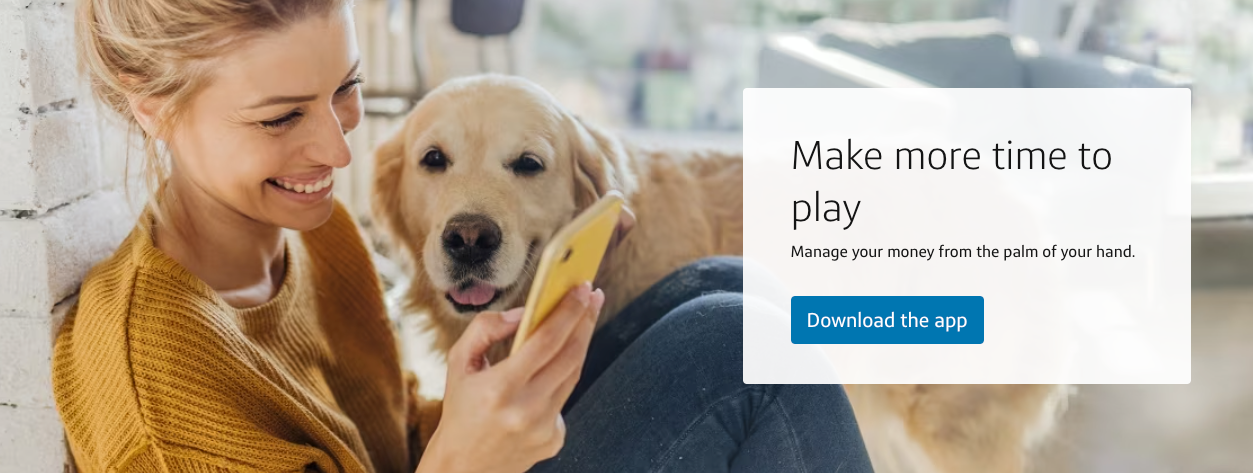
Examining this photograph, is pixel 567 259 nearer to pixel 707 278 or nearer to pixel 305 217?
pixel 305 217

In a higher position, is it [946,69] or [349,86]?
[349,86]

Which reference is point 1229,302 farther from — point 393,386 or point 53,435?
point 53,435

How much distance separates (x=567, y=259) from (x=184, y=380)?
265mm

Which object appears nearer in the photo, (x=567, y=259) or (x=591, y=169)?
(x=567, y=259)

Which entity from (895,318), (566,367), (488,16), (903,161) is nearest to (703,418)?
(566,367)

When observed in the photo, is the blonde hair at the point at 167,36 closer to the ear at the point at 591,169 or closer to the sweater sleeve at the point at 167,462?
the sweater sleeve at the point at 167,462

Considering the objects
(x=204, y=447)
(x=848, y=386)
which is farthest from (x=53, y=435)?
(x=848, y=386)

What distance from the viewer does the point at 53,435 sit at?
739 mm

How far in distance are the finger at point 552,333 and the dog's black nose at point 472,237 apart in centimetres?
31

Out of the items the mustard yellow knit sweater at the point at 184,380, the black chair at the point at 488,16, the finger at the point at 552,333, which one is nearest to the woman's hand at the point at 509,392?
the finger at the point at 552,333

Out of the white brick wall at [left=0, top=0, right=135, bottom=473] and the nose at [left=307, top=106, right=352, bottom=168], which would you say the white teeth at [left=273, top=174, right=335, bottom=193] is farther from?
the white brick wall at [left=0, top=0, right=135, bottom=473]

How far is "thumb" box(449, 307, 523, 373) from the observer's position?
1.91 feet

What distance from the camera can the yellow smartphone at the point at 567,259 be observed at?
51 cm

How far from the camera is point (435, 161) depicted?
92cm
